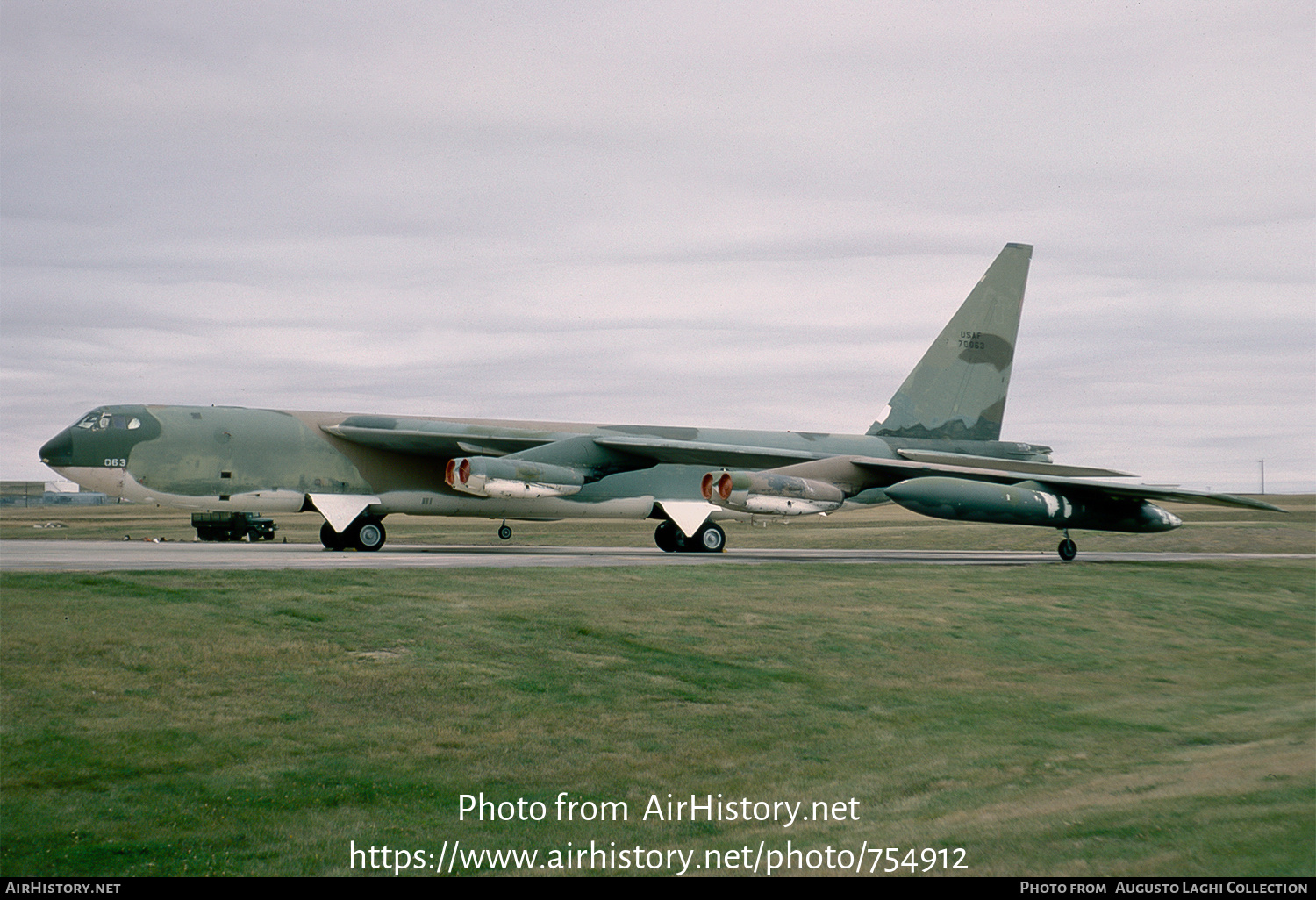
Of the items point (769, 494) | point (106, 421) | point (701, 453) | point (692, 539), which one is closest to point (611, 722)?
point (769, 494)

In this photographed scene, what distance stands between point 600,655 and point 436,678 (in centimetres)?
210

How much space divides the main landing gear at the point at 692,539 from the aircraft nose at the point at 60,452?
1366 cm

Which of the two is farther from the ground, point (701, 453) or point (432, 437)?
point (432, 437)

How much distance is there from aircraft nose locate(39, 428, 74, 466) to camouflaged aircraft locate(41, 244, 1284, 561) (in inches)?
1.0

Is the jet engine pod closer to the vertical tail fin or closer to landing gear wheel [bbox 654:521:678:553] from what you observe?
the vertical tail fin

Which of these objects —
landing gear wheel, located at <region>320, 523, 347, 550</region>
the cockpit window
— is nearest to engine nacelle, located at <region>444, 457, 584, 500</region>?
landing gear wheel, located at <region>320, 523, 347, 550</region>

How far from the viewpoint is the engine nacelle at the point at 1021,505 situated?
924 inches

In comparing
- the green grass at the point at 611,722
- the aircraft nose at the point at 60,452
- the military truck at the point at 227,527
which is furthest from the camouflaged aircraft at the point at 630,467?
the military truck at the point at 227,527

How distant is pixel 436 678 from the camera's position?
1107 centimetres

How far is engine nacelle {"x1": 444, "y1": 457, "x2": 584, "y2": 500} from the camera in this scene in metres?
23.8

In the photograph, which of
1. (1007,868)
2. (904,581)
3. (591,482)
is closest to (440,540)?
(591,482)

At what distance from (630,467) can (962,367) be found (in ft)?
33.1

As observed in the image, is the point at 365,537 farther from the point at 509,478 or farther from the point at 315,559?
the point at 315,559

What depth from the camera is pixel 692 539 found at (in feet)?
91.1
